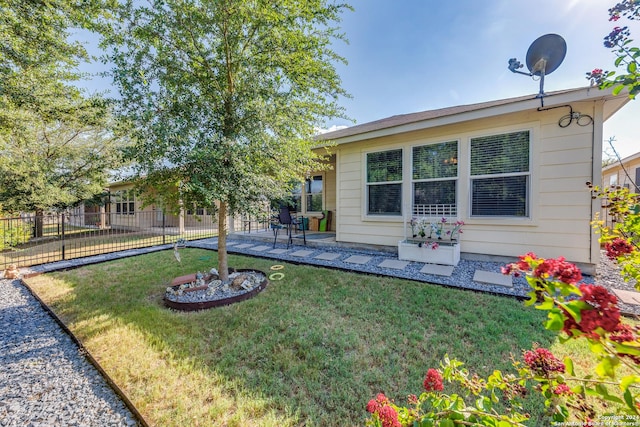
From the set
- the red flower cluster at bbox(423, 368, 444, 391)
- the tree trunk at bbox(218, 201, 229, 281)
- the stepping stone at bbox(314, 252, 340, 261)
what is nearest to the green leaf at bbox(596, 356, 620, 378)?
the red flower cluster at bbox(423, 368, 444, 391)

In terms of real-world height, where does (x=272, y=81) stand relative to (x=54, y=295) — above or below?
above

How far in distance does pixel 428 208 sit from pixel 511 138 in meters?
1.87

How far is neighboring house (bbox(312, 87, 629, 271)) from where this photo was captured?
13.4 ft

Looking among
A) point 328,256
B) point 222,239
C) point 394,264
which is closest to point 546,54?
point 394,264

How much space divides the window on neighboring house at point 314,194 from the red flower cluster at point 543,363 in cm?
830

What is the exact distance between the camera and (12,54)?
16.1ft

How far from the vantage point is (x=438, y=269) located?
4.55 m

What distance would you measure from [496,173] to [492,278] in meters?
1.95

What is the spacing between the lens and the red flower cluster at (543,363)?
2.99ft

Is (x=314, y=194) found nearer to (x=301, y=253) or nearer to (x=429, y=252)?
(x=301, y=253)

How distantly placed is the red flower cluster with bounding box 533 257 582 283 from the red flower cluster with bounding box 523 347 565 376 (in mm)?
337

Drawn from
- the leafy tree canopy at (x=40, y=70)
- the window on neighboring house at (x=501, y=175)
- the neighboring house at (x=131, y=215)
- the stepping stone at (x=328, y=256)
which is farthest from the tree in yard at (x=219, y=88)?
the neighboring house at (x=131, y=215)

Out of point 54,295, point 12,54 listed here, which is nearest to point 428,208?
point 54,295

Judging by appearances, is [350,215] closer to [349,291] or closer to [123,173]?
[349,291]
